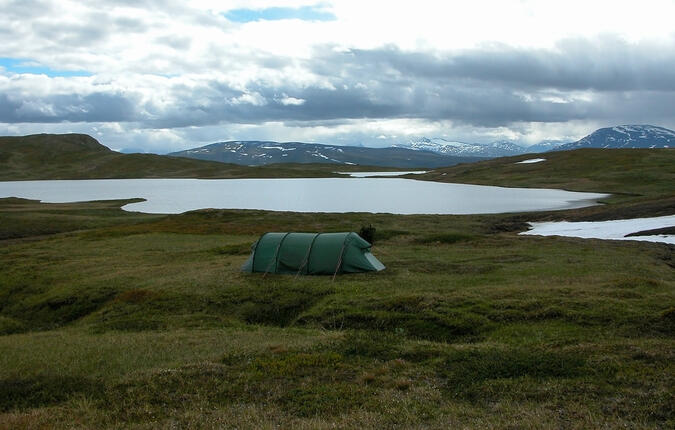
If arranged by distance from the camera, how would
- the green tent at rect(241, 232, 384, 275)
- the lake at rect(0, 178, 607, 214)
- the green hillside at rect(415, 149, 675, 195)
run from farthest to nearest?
the green hillside at rect(415, 149, 675, 195), the lake at rect(0, 178, 607, 214), the green tent at rect(241, 232, 384, 275)

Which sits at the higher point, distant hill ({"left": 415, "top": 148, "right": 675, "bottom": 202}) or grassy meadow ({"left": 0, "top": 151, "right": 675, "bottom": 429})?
distant hill ({"left": 415, "top": 148, "right": 675, "bottom": 202})

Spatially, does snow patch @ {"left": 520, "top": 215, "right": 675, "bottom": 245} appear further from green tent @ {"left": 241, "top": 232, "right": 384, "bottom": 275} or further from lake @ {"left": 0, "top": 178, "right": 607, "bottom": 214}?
green tent @ {"left": 241, "top": 232, "right": 384, "bottom": 275}

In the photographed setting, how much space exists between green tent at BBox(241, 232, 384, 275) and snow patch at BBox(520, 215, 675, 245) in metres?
30.4

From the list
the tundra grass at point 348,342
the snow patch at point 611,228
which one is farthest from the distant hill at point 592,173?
the tundra grass at point 348,342

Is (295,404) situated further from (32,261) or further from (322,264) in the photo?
(32,261)

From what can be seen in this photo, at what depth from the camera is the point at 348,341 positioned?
19.2 meters

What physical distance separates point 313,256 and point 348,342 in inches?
618

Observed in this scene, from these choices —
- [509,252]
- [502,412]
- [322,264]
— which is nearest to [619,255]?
[509,252]

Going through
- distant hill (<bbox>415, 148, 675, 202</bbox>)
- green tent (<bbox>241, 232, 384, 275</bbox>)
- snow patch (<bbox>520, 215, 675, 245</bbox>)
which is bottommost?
snow patch (<bbox>520, 215, 675, 245</bbox>)

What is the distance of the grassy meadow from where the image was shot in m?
12.9

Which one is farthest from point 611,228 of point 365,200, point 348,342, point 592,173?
point 592,173

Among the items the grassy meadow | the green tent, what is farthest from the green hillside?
the green tent

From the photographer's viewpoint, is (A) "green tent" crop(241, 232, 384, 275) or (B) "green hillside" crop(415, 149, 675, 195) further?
(B) "green hillside" crop(415, 149, 675, 195)

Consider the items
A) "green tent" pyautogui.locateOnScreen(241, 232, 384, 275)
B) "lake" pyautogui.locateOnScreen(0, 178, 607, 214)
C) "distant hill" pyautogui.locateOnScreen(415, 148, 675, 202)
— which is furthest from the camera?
"distant hill" pyautogui.locateOnScreen(415, 148, 675, 202)
